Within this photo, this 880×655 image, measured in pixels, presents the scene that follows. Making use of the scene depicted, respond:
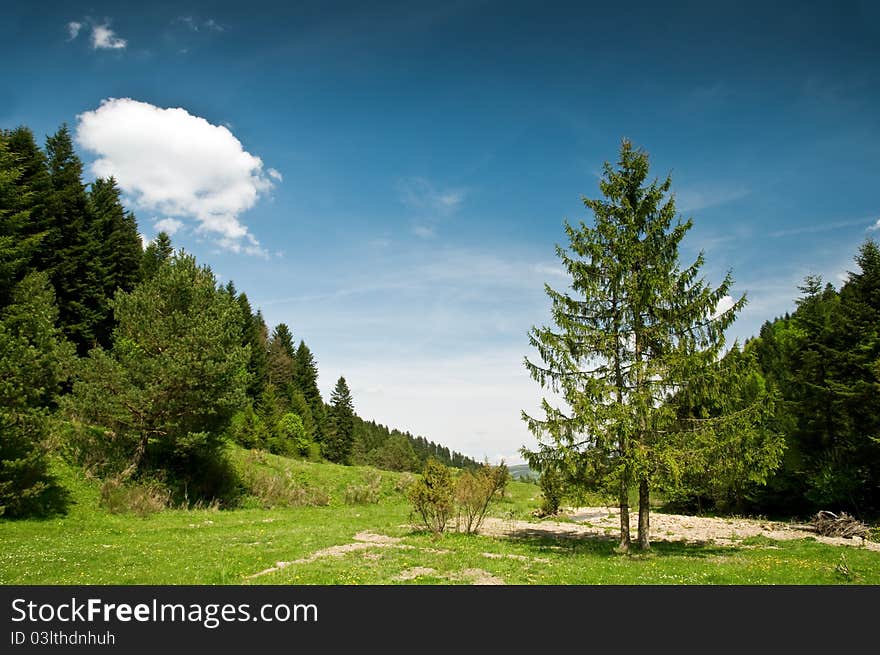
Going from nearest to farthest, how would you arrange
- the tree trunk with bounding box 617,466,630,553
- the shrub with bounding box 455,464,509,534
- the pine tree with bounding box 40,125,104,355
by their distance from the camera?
the tree trunk with bounding box 617,466,630,553
the shrub with bounding box 455,464,509,534
the pine tree with bounding box 40,125,104,355

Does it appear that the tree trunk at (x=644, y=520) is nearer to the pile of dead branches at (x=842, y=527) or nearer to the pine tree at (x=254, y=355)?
the pile of dead branches at (x=842, y=527)

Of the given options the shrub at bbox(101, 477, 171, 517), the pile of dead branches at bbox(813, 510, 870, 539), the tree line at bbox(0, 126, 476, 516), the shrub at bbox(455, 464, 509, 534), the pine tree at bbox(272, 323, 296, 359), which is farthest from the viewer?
the pine tree at bbox(272, 323, 296, 359)

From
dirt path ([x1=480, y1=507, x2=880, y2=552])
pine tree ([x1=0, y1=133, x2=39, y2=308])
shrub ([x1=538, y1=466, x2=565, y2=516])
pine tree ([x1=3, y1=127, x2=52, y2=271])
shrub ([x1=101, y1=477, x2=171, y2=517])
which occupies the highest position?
pine tree ([x1=3, y1=127, x2=52, y2=271])

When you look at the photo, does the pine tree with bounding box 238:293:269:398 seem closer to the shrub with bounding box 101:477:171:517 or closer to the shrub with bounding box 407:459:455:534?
the shrub with bounding box 101:477:171:517

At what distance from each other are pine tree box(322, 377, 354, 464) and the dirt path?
186 feet

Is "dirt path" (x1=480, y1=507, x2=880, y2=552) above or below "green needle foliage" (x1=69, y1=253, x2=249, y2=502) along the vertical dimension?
below

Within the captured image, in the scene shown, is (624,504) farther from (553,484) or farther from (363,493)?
(363,493)

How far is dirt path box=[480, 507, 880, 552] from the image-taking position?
2041cm

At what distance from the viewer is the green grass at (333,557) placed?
35.6 feet

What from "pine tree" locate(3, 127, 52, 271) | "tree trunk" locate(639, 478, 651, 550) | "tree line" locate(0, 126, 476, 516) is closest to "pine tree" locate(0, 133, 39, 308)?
"tree line" locate(0, 126, 476, 516)

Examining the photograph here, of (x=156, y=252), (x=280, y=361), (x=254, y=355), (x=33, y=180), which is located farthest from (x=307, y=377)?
(x=33, y=180)

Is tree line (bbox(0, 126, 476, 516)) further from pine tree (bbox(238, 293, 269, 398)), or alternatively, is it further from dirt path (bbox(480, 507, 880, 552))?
pine tree (bbox(238, 293, 269, 398))

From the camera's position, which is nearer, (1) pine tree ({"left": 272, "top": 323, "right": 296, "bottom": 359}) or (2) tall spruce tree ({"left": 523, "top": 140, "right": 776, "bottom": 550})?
(2) tall spruce tree ({"left": 523, "top": 140, "right": 776, "bottom": 550})
